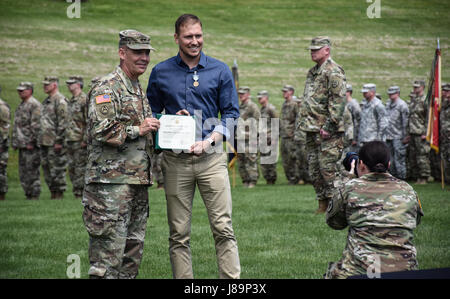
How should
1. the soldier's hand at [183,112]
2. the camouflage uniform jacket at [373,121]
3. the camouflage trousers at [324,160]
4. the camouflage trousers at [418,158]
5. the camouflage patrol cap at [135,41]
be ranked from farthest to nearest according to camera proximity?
the camouflage uniform jacket at [373,121], the camouflage trousers at [418,158], the camouflage trousers at [324,160], the soldier's hand at [183,112], the camouflage patrol cap at [135,41]

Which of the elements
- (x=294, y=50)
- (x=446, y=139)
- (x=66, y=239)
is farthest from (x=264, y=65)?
(x=66, y=239)

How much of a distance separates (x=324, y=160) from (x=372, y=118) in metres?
7.87

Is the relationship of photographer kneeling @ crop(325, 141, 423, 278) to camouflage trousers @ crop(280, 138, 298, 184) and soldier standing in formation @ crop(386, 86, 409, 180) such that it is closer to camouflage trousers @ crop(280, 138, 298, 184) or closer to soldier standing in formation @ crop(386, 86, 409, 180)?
soldier standing in formation @ crop(386, 86, 409, 180)

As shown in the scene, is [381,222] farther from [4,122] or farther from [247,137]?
[247,137]

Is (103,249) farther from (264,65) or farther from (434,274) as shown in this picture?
(264,65)

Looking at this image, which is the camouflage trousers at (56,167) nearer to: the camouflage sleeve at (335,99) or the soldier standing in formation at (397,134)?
the camouflage sleeve at (335,99)

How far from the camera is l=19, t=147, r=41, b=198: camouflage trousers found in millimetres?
14336

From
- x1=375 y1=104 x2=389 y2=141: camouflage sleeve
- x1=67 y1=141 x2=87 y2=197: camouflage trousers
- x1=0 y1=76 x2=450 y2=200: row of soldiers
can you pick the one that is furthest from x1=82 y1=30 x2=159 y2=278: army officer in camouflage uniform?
x1=375 y1=104 x2=389 y2=141: camouflage sleeve

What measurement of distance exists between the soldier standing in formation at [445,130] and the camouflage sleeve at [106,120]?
12096 mm

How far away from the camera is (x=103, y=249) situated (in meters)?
4.99

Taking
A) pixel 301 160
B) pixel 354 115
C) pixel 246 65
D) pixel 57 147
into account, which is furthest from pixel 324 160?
pixel 246 65

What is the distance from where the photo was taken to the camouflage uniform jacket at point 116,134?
16.1 feet

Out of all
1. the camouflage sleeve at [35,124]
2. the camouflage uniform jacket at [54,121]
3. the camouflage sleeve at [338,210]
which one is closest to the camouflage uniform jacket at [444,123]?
the camouflage uniform jacket at [54,121]

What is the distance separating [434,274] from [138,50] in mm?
2709
